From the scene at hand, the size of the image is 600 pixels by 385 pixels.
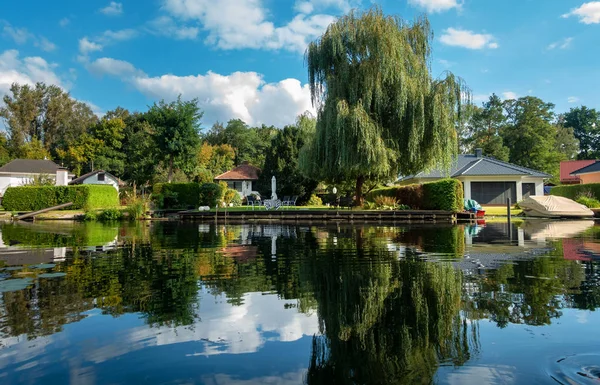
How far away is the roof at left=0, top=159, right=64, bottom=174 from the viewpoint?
46.1 metres

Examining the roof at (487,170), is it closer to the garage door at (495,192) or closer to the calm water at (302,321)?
the garage door at (495,192)

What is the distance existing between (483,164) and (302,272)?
32036mm

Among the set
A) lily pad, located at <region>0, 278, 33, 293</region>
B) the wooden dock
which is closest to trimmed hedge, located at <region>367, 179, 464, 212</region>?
the wooden dock

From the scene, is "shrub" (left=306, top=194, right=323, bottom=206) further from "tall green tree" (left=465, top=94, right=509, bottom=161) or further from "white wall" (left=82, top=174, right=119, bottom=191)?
"tall green tree" (left=465, top=94, right=509, bottom=161)

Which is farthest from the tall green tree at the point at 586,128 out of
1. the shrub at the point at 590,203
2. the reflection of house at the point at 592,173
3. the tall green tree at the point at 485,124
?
the shrub at the point at 590,203

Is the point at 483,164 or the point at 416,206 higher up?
the point at 483,164

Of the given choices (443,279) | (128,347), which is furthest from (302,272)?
(128,347)

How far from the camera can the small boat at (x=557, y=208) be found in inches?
912

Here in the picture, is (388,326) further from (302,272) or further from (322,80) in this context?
(322,80)

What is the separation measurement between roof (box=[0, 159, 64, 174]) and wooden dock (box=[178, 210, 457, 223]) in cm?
3155

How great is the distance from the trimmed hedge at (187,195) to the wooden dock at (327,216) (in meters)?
4.49

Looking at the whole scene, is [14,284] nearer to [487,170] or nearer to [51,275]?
[51,275]

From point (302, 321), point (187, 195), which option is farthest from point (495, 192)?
point (302, 321)

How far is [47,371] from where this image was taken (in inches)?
120
